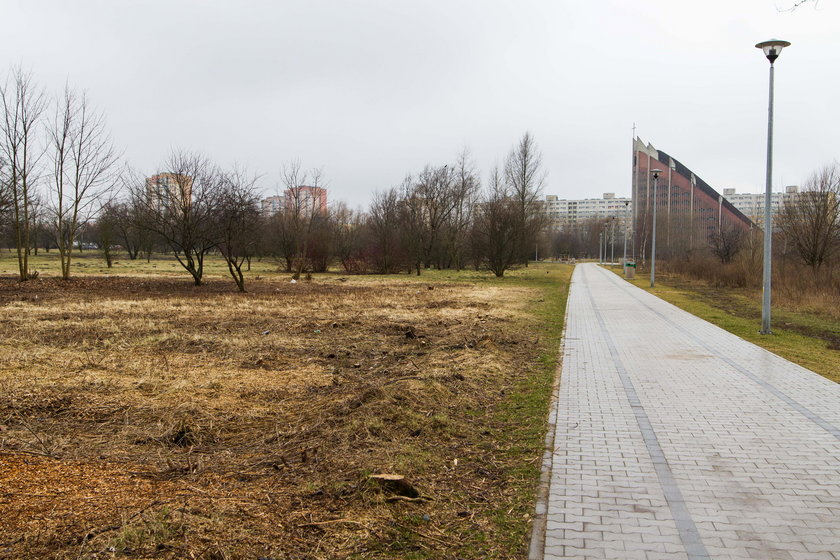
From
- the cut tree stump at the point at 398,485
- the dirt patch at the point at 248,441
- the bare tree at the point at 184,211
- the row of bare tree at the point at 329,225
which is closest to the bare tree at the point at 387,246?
the row of bare tree at the point at 329,225

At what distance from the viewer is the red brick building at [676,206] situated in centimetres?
6794

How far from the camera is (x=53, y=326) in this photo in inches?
464

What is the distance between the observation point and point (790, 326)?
14781 millimetres

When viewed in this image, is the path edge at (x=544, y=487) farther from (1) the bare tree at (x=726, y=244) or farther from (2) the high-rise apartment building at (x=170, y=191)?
(1) the bare tree at (x=726, y=244)

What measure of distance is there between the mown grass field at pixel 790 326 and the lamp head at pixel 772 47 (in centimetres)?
597

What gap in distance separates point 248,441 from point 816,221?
3250 cm

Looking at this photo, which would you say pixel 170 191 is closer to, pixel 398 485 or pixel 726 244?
pixel 398 485

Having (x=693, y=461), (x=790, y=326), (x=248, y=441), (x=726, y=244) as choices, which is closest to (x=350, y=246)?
(x=726, y=244)

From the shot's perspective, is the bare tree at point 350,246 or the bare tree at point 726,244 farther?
the bare tree at point 350,246

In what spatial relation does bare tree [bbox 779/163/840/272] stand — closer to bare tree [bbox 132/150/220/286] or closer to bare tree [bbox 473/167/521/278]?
bare tree [bbox 473/167/521/278]

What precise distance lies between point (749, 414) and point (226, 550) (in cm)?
558

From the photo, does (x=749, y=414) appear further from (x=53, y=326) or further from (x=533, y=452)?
(x=53, y=326)

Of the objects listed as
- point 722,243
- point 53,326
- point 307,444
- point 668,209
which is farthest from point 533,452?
point 668,209

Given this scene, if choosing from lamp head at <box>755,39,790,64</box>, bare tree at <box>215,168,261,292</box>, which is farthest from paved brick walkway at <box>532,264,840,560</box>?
bare tree at <box>215,168,261,292</box>
